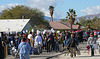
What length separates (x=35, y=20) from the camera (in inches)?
2822

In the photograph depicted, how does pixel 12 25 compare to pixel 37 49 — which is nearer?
pixel 37 49

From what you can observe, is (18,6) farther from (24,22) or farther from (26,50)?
(26,50)

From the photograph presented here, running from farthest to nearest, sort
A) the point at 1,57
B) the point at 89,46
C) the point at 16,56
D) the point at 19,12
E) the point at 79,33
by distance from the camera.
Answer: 1. the point at 19,12
2. the point at 79,33
3. the point at 89,46
4. the point at 16,56
5. the point at 1,57

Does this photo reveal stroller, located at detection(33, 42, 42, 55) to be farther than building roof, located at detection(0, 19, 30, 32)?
No

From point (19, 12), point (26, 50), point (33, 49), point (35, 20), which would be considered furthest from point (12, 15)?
point (26, 50)

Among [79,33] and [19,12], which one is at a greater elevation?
[19,12]

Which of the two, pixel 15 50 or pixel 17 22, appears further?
pixel 17 22

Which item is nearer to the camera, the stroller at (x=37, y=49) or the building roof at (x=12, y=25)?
the stroller at (x=37, y=49)

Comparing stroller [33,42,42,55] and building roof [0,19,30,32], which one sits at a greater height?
building roof [0,19,30,32]

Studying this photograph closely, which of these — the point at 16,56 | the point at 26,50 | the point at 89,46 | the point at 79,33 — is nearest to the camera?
the point at 26,50

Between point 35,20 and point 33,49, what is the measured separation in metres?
54.6

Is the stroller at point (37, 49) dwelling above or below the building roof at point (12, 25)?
below

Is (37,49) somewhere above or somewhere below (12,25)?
below

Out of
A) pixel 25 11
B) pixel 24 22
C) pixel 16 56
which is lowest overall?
pixel 16 56
